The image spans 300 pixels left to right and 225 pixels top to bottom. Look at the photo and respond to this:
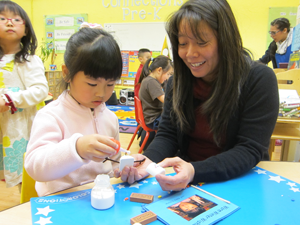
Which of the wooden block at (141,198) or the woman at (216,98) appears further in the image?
the woman at (216,98)

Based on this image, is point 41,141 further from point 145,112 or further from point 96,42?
point 145,112

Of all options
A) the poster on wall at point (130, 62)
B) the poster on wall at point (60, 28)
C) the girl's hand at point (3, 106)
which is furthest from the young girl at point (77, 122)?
the poster on wall at point (60, 28)

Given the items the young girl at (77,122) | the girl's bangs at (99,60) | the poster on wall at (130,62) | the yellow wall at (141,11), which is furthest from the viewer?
the poster on wall at (130,62)

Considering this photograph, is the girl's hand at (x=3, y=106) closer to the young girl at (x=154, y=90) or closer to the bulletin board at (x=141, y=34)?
the young girl at (x=154, y=90)

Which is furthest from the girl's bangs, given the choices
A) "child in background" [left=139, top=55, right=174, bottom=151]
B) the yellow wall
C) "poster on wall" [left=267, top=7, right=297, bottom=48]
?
"poster on wall" [left=267, top=7, right=297, bottom=48]

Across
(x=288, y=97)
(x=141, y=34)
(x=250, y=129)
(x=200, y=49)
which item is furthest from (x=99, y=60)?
(x=141, y=34)

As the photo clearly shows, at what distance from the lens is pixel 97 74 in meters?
0.77

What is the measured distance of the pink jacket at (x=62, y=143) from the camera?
0.64 meters

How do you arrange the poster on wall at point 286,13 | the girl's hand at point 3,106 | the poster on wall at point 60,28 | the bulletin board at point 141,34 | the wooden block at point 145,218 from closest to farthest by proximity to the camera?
the wooden block at point 145,218
the girl's hand at point 3,106
the poster on wall at point 286,13
the bulletin board at point 141,34
the poster on wall at point 60,28

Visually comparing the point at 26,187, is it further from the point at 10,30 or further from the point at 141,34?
the point at 141,34

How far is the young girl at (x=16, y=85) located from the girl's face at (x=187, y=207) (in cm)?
123

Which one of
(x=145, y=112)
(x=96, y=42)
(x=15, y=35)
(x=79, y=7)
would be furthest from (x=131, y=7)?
(x=96, y=42)

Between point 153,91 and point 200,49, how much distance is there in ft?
5.52

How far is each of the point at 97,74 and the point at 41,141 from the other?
280 mm
